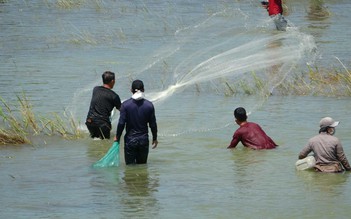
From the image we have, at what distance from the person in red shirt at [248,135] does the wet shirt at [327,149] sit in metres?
1.51

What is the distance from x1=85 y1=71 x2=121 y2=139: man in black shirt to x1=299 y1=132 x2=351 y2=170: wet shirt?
293 centimetres

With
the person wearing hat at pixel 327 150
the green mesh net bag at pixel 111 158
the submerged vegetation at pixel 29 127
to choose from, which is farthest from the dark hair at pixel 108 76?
the person wearing hat at pixel 327 150

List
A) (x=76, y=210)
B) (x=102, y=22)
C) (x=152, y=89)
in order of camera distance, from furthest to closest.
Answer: (x=102, y=22)
(x=152, y=89)
(x=76, y=210)

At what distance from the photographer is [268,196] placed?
36.1ft

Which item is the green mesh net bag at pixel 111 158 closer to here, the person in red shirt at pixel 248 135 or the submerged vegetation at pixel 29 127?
the person in red shirt at pixel 248 135

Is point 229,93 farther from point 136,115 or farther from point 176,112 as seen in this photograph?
point 136,115

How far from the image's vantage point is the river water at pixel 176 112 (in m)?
10.8

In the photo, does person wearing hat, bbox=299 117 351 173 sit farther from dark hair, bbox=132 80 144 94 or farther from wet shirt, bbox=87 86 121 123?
wet shirt, bbox=87 86 121 123

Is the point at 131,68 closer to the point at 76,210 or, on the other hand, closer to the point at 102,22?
the point at 102,22

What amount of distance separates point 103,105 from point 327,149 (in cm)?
332

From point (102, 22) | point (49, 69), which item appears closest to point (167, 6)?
point (102, 22)

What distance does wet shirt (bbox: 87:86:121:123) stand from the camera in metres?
13.5

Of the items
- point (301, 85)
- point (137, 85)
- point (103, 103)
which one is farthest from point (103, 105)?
point (301, 85)

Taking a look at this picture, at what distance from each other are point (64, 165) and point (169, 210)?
266 cm
